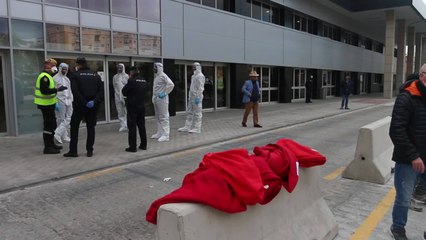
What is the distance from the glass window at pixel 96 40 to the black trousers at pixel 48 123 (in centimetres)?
421

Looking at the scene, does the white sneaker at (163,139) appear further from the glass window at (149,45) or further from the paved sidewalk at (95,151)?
the glass window at (149,45)

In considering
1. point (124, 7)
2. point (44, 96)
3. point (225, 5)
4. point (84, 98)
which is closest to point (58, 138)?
point (44, 96)

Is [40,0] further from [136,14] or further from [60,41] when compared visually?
[136,14]

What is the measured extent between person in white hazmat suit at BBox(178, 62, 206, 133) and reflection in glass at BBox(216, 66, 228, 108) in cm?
729

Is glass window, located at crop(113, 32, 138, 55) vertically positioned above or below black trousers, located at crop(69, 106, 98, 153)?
above

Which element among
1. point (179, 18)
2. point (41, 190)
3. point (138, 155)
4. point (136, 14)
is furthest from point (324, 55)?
point (41, 190)

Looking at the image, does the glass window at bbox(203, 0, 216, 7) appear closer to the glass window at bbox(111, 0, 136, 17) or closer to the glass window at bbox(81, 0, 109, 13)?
the glass window at bbox(111, 0, 136, 17)

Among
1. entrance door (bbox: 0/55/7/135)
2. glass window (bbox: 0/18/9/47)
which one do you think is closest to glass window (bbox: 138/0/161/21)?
glass window (bbox: 0/18/9/47)

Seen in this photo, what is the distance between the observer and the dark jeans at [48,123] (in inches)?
324

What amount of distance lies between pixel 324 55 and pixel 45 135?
25359 mm

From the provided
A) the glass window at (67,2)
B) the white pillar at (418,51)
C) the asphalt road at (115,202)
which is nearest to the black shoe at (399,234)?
the asphalt road at (115,202)

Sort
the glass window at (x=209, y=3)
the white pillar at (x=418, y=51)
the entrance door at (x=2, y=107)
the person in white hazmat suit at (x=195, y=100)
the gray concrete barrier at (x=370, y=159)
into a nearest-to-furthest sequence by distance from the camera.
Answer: the gray concrete barrier at (x=370, y=159) < the entrance door at (x=2, y=107) < the person in white hazmat suit at (x=195, y=100) < the glass window at (x=209, y=3) < the white pillar at (x=418, y=51)

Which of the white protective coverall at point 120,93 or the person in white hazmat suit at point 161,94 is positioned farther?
the white protective coverall at point 120,93

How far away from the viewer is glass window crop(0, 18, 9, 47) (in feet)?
32.7
